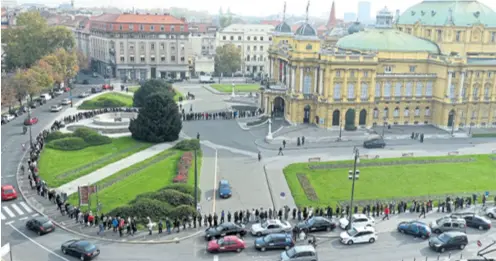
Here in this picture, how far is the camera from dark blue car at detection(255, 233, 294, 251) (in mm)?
33719

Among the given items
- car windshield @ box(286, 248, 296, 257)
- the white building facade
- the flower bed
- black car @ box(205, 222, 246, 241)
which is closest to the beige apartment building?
the white building facade

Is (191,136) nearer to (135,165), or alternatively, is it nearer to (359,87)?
(135,165)

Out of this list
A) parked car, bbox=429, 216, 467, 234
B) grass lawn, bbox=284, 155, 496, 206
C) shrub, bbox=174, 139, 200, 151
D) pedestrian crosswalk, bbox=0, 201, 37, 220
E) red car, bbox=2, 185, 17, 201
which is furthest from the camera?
shrub, bbox=174, 139, 200, 151

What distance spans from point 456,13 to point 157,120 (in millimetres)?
53904

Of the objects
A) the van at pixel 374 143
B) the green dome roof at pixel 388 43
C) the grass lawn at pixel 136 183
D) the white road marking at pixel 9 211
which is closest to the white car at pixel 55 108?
the grass lawn at pixel 136 183

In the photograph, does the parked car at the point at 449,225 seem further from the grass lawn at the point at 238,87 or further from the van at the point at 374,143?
the grass lawn at the point at 238,87

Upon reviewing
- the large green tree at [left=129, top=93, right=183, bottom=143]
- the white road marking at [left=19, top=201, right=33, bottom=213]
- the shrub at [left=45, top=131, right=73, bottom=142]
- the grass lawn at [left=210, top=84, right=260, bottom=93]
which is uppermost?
the large green tree at [left=129, top=93, right=183, bottom=143]

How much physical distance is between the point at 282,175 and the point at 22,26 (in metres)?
80.3

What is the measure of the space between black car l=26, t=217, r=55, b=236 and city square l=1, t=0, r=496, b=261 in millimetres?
361

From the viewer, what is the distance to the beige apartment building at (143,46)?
11688 centimetres

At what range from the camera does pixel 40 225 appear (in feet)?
116

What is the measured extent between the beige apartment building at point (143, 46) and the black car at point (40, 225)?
A: 278 feet

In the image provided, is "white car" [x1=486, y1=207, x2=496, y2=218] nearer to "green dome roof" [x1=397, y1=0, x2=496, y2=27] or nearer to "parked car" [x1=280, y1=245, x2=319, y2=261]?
"parked car" [x1=280, y1=245, x2=319, y2=261]

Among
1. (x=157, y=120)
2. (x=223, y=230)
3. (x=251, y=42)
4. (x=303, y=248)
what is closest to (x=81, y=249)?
(x=223, y=230)
